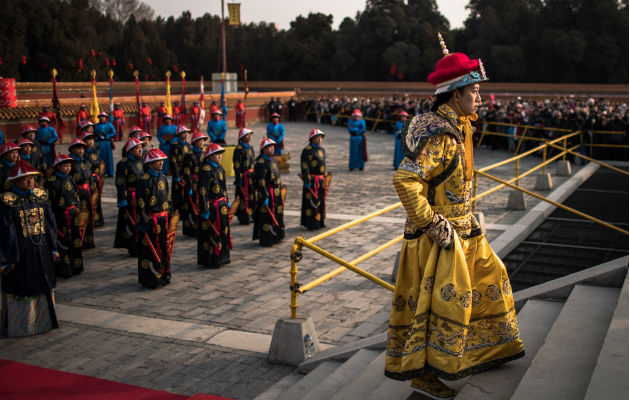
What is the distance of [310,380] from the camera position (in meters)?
5.73

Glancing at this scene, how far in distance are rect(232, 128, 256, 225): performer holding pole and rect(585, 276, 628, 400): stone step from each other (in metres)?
8.13

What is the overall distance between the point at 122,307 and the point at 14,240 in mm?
1592

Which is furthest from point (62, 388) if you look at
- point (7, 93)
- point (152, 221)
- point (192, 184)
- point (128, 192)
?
point (7, 93)

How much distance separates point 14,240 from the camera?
7.09 m

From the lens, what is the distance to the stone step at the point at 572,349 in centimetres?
409

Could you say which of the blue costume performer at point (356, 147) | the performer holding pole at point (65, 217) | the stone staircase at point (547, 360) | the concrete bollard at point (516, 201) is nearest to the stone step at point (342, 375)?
the stone staircase at point (547, 360)

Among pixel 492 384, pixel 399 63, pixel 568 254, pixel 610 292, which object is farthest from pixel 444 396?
pixel 399 63

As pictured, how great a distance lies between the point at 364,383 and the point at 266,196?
6033mm

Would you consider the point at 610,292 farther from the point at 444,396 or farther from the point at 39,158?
the point at 39,158

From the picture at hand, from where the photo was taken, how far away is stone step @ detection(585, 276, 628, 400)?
3578 mm

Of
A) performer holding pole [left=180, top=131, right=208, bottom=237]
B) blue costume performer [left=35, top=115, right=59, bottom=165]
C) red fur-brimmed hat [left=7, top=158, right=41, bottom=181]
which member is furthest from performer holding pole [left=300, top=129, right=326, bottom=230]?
blue costume performer [left=35, top=115, right=59, bottom=165]

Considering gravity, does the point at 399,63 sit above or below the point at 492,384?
above

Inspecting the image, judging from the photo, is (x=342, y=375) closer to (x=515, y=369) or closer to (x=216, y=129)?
(x=515, y=369)

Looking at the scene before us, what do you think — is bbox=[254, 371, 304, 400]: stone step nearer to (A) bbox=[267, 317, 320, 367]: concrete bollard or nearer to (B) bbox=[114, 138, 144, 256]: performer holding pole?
(A) bbox=[267, 317, 320, 367]: concrete bollard
